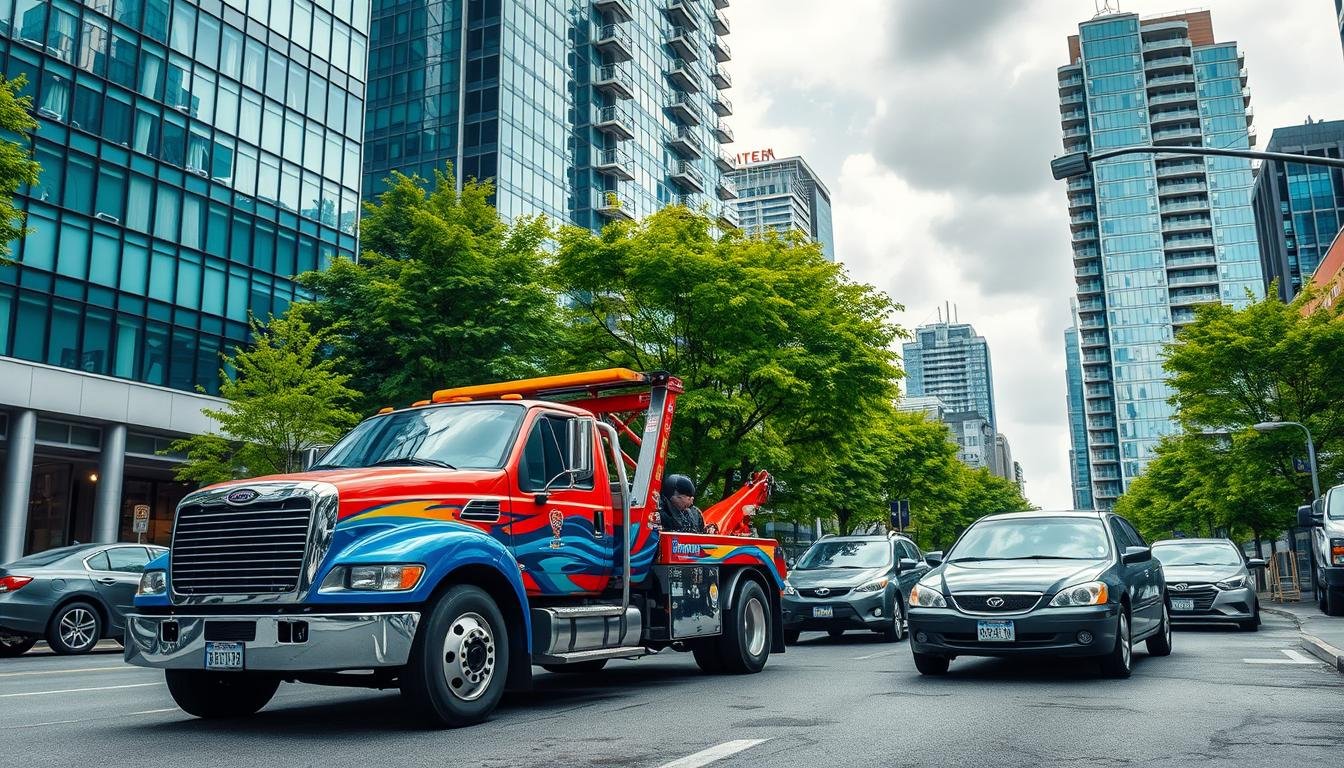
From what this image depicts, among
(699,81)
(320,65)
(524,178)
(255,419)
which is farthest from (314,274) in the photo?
(699,81)

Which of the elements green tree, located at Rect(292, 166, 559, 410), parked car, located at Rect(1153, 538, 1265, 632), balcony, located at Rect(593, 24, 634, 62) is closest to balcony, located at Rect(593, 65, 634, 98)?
balcony, located at Rect(593, 24, 634, 62)

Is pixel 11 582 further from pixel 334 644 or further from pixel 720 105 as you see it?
pixel 720 105

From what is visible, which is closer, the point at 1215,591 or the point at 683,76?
the point at 1215,591

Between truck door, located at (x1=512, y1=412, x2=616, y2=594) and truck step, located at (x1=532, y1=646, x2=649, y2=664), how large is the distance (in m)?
0.51

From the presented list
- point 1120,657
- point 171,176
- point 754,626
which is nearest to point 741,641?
point 754,626

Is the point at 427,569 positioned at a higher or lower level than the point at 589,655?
higher

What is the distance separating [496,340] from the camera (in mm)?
24781

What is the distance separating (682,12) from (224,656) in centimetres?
8350

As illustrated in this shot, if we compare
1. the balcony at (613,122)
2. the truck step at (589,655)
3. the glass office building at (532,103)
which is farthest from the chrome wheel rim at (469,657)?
the balcony at (613,122)

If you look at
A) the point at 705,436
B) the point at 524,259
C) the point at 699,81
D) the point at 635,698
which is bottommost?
the point at 635,698

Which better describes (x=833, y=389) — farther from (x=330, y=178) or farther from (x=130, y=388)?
(x=330, y=178)

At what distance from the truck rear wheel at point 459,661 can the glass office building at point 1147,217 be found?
13620cm

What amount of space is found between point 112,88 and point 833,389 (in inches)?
899

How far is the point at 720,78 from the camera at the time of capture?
304ft
